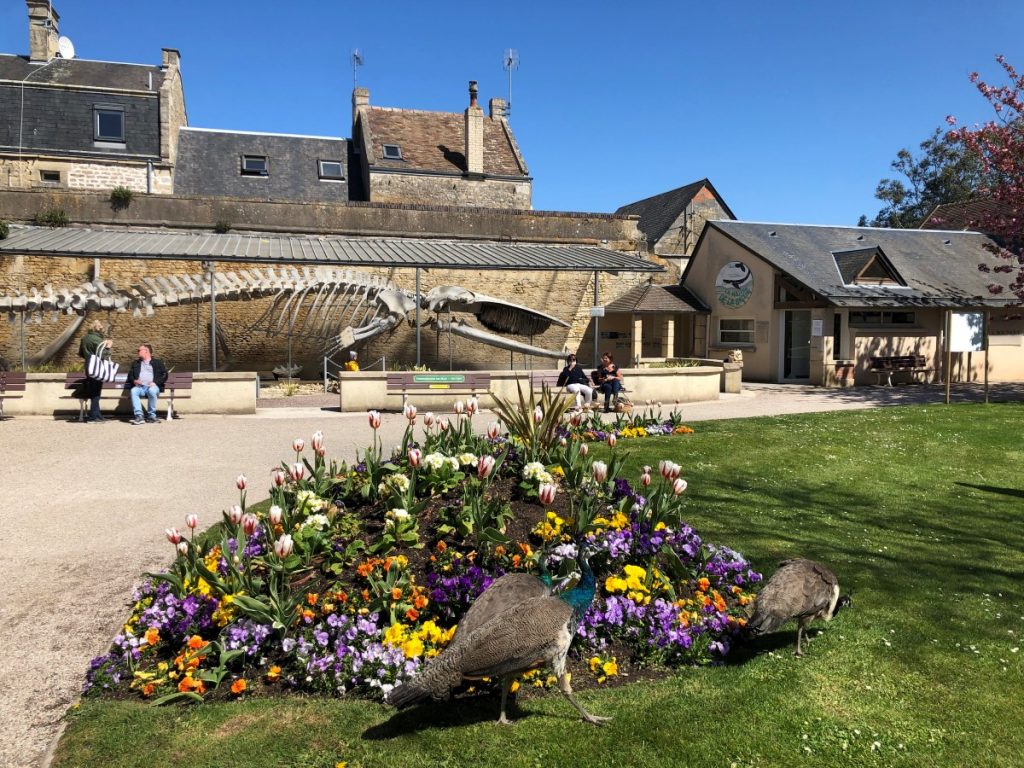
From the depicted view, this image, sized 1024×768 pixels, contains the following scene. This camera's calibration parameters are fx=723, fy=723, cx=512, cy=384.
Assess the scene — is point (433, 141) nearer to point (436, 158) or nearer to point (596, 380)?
point (436, 158)

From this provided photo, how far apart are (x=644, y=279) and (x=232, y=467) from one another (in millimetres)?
21311

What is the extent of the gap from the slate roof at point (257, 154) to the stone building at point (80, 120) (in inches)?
33.2

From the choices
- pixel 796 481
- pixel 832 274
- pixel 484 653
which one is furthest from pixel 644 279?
pixel 484 653

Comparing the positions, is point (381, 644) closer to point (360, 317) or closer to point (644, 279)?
point (360, 317)

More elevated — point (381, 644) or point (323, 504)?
point (323, 504)

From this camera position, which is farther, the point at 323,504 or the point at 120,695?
the point at 323,504

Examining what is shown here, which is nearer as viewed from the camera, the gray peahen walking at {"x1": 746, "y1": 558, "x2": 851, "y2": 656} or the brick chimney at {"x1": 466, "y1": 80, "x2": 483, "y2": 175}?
the gray peahen walking at {"x1": 746, "y1": 558, "x2": 851, "y2": 656}

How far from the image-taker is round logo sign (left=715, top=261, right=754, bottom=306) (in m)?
25.3

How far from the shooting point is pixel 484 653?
367 cm

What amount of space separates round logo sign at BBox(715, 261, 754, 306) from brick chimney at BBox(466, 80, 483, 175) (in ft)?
42.1

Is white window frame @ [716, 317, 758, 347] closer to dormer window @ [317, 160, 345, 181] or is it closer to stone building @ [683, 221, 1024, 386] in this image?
stone building @ [683, 221, 1024, 386]

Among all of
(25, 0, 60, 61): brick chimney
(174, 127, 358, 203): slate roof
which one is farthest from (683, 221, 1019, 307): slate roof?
(25, 0, 60, 61): brick chimney

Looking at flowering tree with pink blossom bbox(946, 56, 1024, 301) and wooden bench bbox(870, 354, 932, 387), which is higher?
flowering tree with pink blossom bbox(946, 56, 1024, 301)

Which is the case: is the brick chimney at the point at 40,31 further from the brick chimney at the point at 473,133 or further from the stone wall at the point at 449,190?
the brick chimney at the point at 473,133
